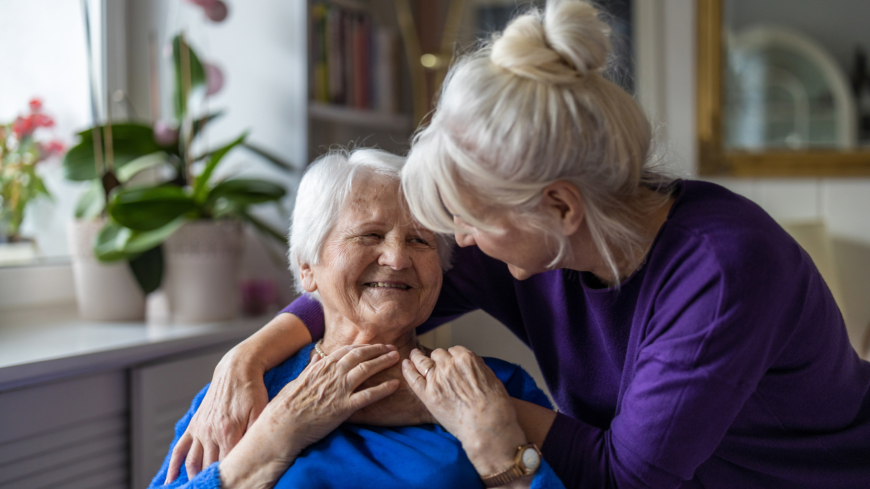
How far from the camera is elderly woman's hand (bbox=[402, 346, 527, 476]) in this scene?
864 millimetres

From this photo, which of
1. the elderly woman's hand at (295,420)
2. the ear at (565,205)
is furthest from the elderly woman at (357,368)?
the ear at (565,205)

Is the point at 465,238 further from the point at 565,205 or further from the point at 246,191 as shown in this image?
the point at 246,191

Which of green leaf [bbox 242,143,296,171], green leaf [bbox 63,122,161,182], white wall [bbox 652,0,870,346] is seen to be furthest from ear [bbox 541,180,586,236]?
white wall [bbox 652,0,870,346]

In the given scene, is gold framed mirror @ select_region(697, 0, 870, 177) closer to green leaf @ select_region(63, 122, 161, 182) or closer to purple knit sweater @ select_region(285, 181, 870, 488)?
purple knit sweater @ select_region(285, 181, 870, 488)

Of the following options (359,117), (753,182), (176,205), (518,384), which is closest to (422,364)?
(518,384)

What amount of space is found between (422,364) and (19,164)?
1558 mm

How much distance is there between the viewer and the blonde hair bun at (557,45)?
2.78 feet

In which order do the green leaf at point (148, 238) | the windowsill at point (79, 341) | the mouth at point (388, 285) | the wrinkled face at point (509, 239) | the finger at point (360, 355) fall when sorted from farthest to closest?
the green leaf at point (148, 238) < the windowsill at point (79, 341) < the mouth at point (388, 285) < the finger at point (360, 355) < the wrinkled face at point (509, 239)

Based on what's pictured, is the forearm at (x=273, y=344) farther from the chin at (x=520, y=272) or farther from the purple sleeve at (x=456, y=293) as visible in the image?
the chin at (x=520, y=272)

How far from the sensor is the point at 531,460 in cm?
85

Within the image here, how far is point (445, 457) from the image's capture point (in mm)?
947

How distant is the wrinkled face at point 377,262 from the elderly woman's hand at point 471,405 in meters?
0.15

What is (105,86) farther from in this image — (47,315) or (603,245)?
(603,245)

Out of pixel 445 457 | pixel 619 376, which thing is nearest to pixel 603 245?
pixel 619 376
